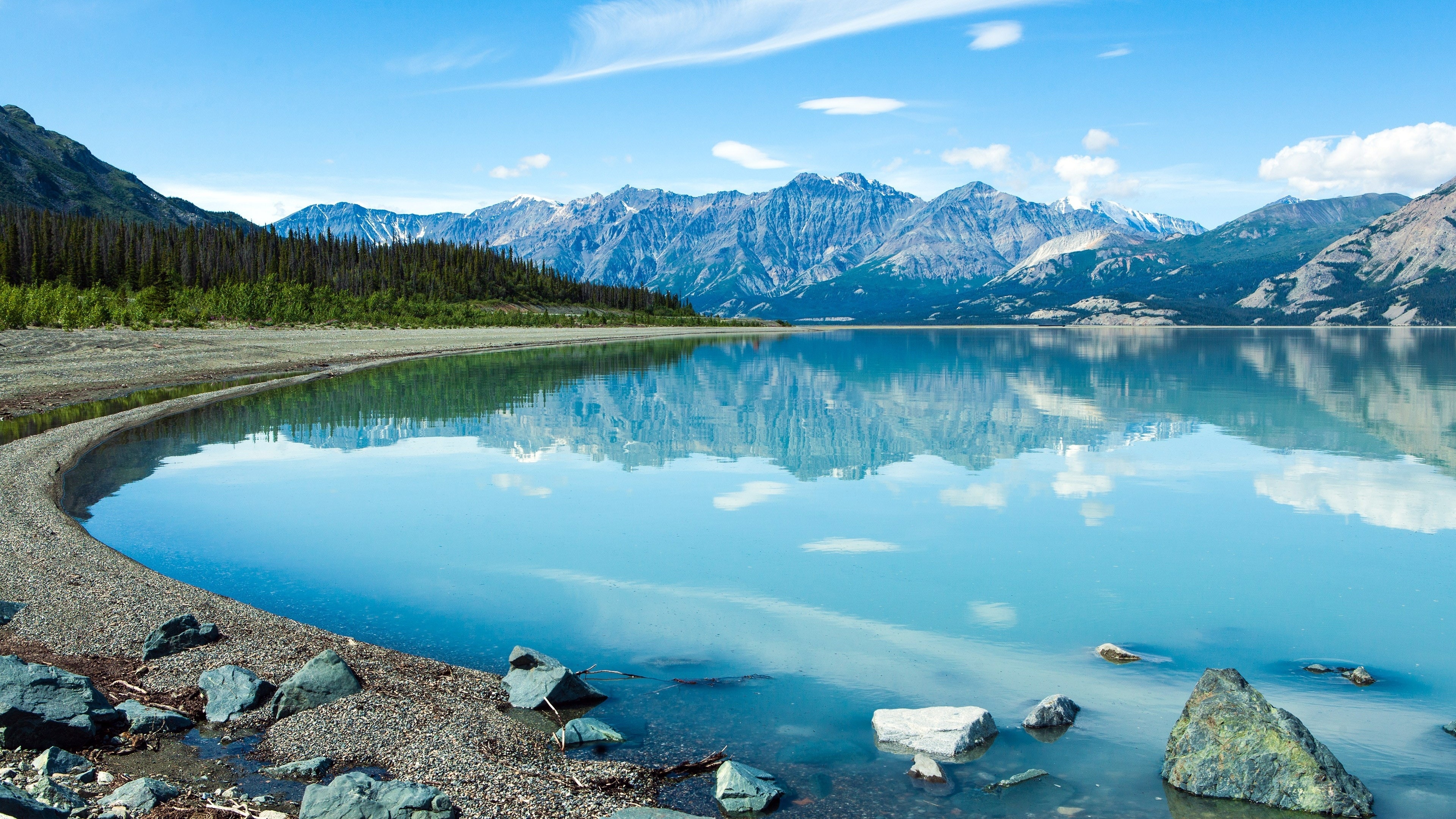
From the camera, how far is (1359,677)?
29.5 ft

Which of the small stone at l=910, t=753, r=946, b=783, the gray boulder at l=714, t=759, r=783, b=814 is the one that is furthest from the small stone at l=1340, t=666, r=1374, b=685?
the gray boulder at l=714, t=759, r=783, b=814

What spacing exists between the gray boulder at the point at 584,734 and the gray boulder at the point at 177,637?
412 centimetres

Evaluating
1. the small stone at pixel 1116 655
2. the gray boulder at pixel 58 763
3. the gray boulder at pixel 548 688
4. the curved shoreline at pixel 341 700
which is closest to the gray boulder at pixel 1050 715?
the small stone at pixel 1116 655

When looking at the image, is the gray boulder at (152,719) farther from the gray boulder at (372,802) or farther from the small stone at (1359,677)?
the small stone at (1359,677)

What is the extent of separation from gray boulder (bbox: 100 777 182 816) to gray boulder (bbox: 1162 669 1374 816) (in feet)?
24.3

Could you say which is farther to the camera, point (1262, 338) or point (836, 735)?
point (1262, 338)

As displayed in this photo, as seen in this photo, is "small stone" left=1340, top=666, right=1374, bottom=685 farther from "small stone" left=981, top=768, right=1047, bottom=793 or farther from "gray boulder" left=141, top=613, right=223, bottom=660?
"gray boulder" left=141, top=613, right=223, bottom=660

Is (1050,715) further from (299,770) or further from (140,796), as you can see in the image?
(140,796)

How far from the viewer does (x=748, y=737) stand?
774 centimetres

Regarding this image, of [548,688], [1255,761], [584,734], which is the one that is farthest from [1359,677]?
[548,688]

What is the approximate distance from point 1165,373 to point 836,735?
58758 mm

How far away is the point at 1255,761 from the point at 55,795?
335 inches

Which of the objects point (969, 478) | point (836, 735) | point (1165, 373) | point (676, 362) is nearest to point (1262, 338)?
point (1165, 373)

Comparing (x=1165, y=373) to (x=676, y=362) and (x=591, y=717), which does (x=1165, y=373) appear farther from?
(x=591, y=717)
